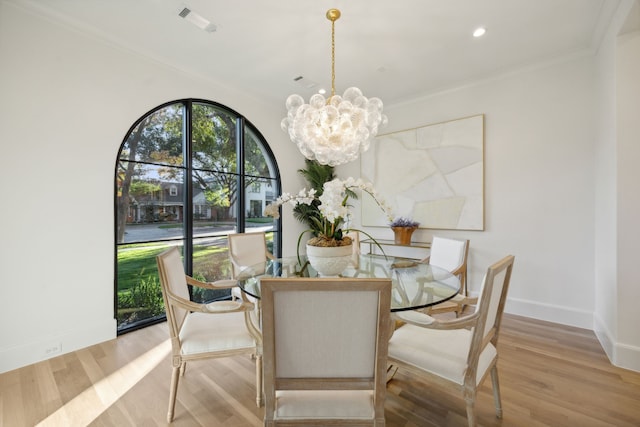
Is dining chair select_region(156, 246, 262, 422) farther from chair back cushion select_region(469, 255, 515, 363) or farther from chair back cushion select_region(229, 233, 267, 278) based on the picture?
chair back cushion select_region(469, 255, 515, 363)

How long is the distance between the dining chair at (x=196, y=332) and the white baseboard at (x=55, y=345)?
4.66 feet

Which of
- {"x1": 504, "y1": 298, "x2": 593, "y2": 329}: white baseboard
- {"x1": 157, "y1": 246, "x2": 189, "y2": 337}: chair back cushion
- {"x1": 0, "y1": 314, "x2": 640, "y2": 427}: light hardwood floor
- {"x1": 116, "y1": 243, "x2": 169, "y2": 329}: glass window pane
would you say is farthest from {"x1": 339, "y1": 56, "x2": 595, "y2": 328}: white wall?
{"x1": 116, "y1": 243, "x2": 169, "y2": 329}: glass window pane

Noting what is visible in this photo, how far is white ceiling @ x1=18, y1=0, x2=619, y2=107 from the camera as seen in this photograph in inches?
88.7

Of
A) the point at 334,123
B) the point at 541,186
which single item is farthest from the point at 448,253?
the point at 334,123

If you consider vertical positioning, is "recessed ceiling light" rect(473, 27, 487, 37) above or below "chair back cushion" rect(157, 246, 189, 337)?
above

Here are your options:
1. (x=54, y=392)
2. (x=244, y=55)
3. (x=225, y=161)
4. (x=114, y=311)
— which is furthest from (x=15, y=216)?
(x=244, y=55)

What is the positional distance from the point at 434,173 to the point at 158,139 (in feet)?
11.9

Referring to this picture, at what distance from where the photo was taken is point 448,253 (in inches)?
107

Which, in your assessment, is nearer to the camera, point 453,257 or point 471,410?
point 471,410

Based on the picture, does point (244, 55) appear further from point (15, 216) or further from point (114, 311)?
point (114, 311)

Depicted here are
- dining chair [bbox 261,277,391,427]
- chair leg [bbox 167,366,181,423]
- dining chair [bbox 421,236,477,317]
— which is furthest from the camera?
dining chair [bbox 421,236,477,317]

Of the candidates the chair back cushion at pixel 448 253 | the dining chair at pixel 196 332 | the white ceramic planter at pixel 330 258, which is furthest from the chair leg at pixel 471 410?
the chair back cushion at pixel 448 253

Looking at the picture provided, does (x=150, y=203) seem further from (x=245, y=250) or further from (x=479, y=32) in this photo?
(x=479, y=32)

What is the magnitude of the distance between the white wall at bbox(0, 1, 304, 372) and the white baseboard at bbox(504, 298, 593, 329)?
455cm
